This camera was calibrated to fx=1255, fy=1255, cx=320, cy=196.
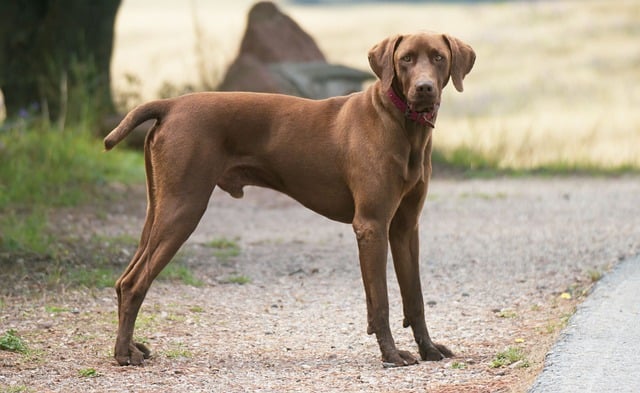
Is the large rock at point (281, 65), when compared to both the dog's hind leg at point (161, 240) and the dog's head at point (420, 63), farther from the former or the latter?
the dog's head at point (420, 63)

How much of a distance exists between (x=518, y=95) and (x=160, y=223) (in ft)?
49.3

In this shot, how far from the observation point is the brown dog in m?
6.31

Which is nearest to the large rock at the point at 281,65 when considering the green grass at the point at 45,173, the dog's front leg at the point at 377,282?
the green grass at the point at 45,173

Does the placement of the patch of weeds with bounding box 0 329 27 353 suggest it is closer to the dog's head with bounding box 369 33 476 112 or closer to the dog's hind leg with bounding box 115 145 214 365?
the dog's hind leg with bounding box 115 145 214 365

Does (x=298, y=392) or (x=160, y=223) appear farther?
(x=160, y=223)

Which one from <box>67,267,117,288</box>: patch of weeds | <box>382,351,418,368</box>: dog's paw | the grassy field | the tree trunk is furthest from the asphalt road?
the tree trunk

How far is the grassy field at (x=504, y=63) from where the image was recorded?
1507cm

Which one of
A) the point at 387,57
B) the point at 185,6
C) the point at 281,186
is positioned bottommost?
the point at 185,6

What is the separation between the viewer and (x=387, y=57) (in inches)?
248

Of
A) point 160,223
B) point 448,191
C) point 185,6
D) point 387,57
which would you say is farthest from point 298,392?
point 185,6

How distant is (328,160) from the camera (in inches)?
258

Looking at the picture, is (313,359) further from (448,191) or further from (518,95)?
(518,95)

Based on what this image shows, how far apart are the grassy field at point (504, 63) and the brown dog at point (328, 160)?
253 inches

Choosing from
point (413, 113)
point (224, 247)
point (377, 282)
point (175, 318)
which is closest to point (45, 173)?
point (224, 247)
